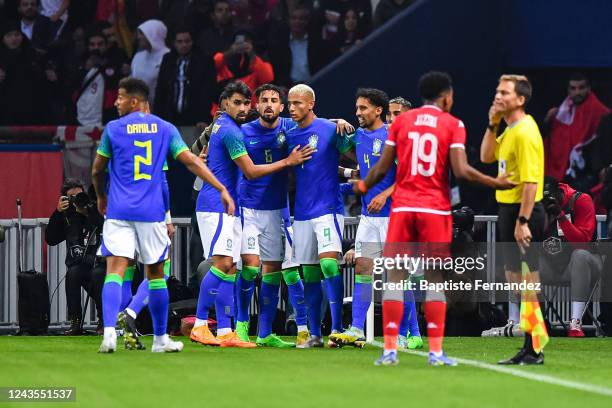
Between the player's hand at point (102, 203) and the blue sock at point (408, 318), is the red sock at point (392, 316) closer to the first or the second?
the player's hand at point (102, 203)

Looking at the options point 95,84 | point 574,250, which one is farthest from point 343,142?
point 95,84

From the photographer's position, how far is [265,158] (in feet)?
41.2

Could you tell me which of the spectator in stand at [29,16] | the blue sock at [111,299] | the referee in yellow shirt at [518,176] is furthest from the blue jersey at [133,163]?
the spectator in stand at [29,16]

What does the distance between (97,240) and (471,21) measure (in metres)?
6.16

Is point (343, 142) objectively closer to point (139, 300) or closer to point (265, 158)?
point (265, 158)

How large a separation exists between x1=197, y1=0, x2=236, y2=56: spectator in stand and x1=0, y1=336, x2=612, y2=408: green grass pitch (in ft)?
24.9

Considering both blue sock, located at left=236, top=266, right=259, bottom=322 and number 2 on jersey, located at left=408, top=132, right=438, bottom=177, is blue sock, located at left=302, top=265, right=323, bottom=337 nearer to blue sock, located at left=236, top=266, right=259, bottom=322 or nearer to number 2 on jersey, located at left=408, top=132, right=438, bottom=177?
blue sock, located at left=236, top=266, right=259, bottom=322

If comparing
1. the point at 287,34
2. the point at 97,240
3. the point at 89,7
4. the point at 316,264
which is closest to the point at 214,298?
the point at 316,264

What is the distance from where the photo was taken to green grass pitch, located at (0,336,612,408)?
774cm

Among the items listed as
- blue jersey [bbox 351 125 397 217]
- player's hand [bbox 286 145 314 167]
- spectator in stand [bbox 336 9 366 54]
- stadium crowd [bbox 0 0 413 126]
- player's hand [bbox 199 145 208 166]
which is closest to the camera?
player's hand [bbox 286 145 314 167]

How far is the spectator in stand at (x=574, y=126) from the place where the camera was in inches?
725

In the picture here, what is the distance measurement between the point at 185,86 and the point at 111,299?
828 cm

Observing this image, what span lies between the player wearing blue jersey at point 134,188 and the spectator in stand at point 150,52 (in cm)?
813

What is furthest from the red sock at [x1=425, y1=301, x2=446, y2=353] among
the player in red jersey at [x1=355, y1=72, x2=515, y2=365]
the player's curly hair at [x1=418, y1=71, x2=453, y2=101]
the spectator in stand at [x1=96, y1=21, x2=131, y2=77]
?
the spectator in stand at [x1=96, y1=21, x2=131, y2=77]
